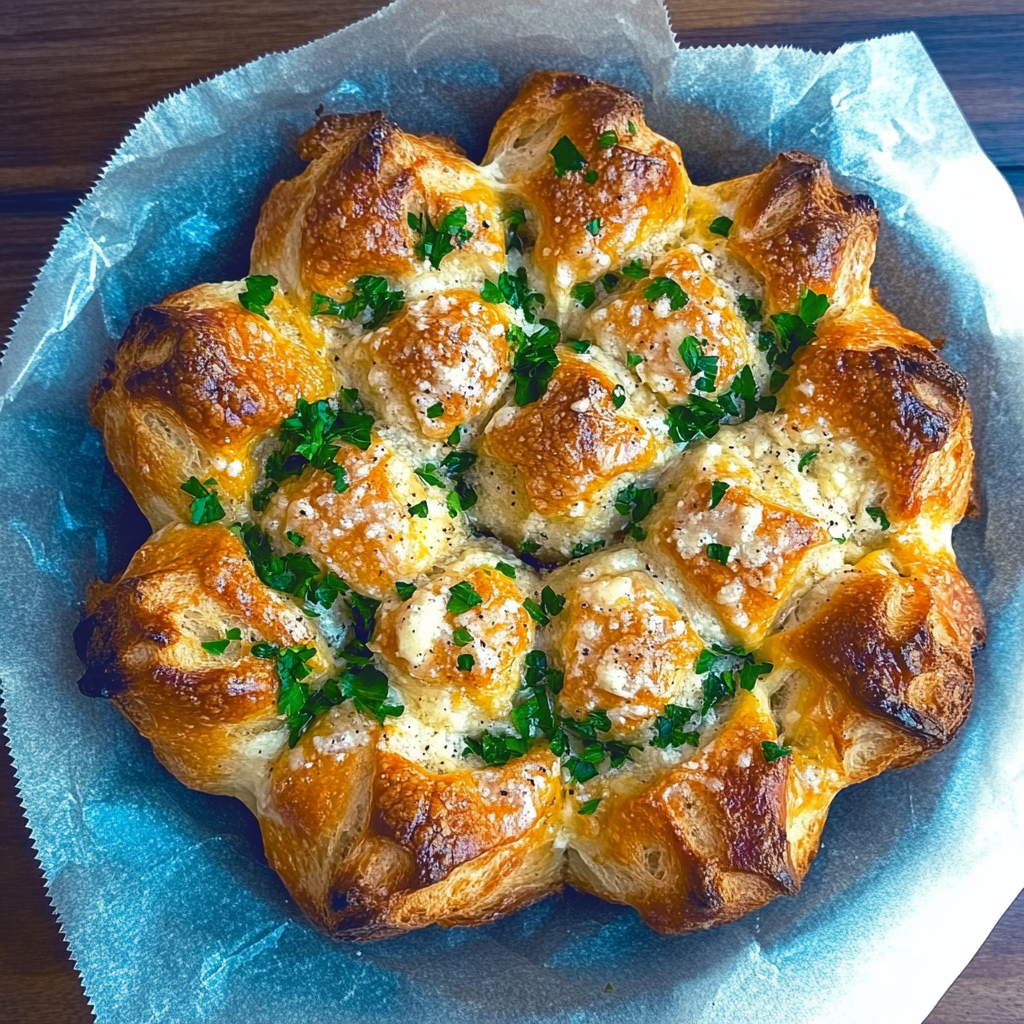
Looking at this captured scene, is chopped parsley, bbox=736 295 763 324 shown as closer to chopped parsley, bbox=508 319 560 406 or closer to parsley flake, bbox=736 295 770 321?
parsley flake, bbox=736 295 770 321

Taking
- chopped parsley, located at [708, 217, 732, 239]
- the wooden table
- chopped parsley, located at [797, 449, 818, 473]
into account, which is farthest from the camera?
the wooden table

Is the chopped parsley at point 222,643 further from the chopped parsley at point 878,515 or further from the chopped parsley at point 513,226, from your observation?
the chopped parsley at point 878,515

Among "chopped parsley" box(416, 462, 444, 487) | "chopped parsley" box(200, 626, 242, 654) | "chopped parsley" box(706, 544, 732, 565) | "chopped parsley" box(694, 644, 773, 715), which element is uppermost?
"chopped parsley" box(416, 462, 444, 487)

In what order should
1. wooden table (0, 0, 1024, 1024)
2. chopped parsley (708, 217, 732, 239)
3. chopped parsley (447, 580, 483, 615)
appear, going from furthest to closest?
wooden table (0, 0, 1024, 1024)
chopped parsley (708, 217, 732, 239)
chopped parsley (447, 580, 483, 615)

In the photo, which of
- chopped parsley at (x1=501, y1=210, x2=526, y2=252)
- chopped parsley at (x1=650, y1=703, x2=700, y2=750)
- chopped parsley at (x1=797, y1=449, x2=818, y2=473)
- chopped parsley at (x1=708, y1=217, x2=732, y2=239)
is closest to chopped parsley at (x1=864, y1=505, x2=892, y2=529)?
chopped parsley at (x1=797, y1=449, x2=818, y2=473)

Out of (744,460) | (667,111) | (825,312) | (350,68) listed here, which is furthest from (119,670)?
(667,111)

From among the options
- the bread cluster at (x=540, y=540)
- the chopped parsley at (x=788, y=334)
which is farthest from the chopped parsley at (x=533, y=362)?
the chopped parsley at (x=788, y=334)

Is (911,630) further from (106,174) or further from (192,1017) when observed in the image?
(106,174)
